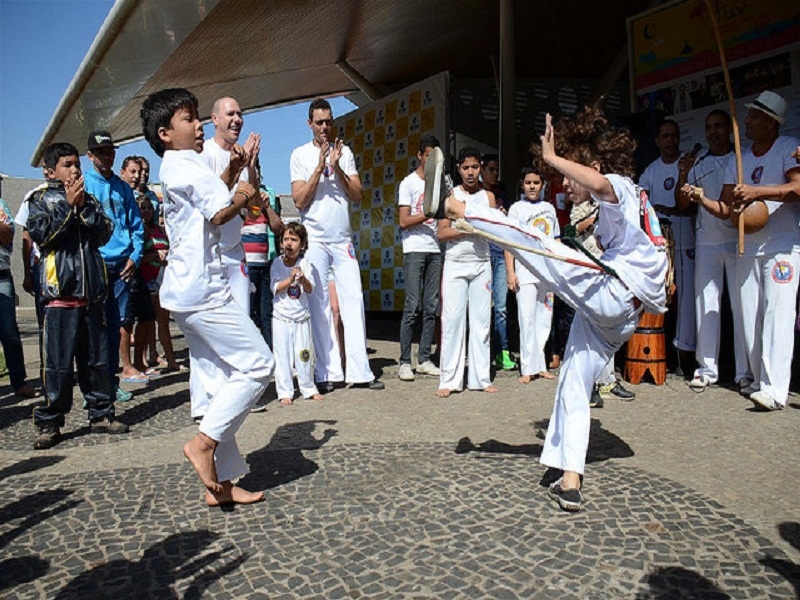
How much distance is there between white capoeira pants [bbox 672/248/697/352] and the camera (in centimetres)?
579

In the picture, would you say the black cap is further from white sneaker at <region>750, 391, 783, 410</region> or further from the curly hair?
white sneaker at <region>750, 391, 783, 410</region>

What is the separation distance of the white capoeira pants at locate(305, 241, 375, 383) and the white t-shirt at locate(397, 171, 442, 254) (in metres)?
0.69

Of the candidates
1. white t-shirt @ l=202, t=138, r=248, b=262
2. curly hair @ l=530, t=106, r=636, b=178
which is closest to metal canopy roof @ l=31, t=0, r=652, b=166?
white t-shirt @ l=202, t=138, r=248, b=262

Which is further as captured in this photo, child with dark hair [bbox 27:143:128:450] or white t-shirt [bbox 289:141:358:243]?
white t-shirt [bbox 289:141:358:243]

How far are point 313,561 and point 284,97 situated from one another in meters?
13.3

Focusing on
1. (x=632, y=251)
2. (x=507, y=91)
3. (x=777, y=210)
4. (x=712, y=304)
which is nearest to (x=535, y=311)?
(x=712, y=304)

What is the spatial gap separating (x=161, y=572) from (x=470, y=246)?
3.74 metres

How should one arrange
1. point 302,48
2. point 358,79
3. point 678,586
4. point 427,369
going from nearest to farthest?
1. point 678,586
2. point 427,369
3. point 302,48
4. point 358,79

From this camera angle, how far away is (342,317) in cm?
571

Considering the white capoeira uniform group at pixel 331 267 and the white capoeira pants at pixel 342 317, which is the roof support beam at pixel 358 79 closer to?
the white capoeira uniform group at pixel 331 267

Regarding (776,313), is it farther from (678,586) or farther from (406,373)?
(678,586)

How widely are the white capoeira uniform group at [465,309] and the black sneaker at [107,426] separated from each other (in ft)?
8.16

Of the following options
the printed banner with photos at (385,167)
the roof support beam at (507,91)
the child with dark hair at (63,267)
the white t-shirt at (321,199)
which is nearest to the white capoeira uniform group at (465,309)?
the white t-shirt at (321,199)

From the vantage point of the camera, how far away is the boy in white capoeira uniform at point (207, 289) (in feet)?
9.82
